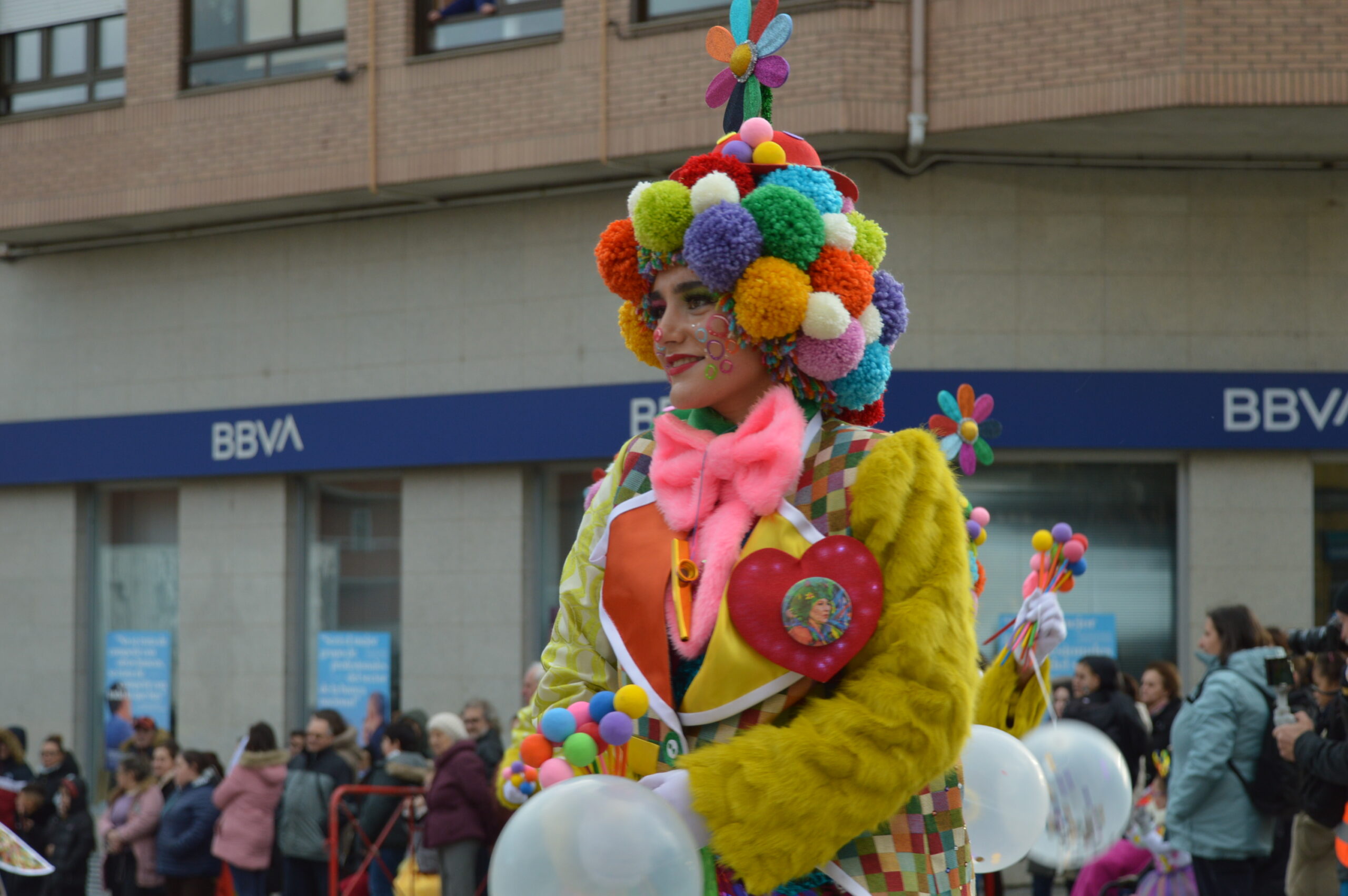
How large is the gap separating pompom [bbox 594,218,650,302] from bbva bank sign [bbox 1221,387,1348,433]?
8921 millimetres

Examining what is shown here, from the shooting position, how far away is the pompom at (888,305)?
139 inches

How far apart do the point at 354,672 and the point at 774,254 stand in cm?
1129

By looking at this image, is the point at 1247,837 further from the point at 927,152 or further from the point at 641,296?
the point at 927,152

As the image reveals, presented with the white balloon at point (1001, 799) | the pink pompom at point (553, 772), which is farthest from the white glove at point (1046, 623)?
the pink pompom at point (553, 772)

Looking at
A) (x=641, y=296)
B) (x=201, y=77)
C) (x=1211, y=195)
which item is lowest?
(x=641, y=296)

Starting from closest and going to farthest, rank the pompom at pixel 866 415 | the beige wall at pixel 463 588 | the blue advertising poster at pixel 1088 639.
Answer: the pompom at pixel 866 415
the blue advertising poster at pixel 1088 639
the beige wall at pixel 463 588

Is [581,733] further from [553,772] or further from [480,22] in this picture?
[480,22]

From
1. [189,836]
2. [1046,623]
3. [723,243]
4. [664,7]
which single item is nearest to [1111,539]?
[664,7]

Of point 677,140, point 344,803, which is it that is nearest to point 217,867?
point 344,803

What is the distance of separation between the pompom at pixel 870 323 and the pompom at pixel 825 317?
124 mm

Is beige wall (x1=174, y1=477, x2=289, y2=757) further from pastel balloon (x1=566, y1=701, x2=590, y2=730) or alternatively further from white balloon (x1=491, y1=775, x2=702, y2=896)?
white balloon (x1=491, y1=775, x2=702, y2=896)

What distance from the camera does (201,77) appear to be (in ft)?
47.4

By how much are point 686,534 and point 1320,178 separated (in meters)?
9.88

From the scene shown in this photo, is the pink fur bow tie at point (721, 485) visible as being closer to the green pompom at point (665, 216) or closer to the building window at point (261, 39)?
the green pompom at point (665, 216)
